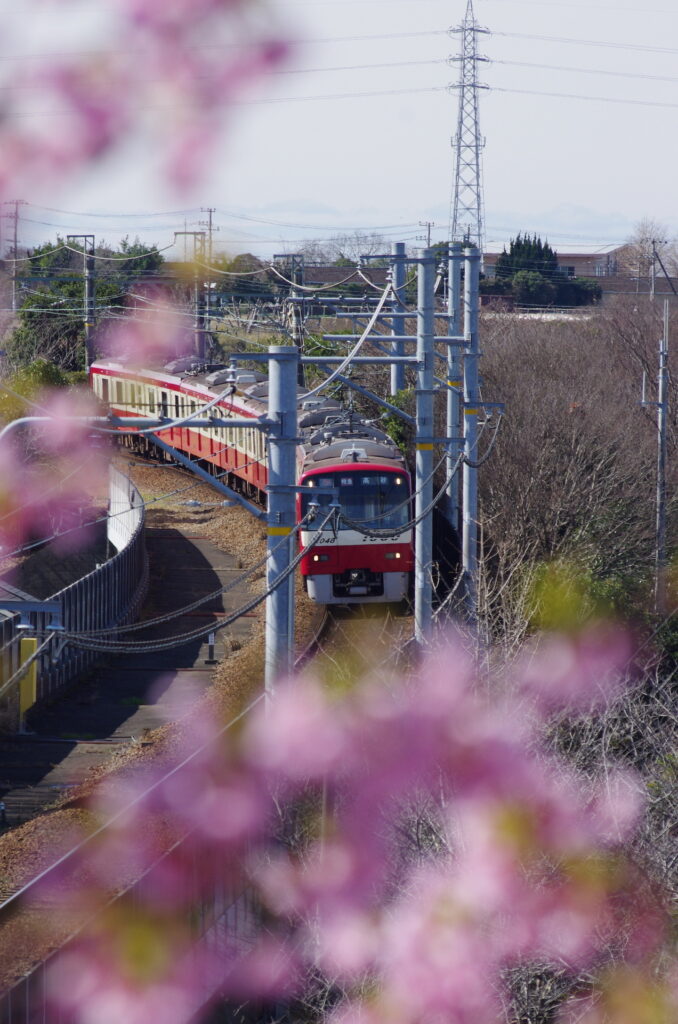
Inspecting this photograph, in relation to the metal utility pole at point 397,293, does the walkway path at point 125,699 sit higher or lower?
lower

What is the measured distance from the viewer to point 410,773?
30.3 feet

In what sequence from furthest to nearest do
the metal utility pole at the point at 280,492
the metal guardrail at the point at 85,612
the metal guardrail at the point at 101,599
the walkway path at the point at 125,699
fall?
the metal guardrail at the point at 101,599
the metal guardrail at the point at 85,612
the walkway path at the point at 125,699
the metal utility pole at the point at 280,492

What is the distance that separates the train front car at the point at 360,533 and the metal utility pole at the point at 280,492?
680cm

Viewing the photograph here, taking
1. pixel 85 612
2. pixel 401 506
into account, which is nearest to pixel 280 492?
pixel 401 506

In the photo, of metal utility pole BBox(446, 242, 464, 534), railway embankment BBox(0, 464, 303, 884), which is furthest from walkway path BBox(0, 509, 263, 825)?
metal utility pole BBox(446, 242, 464, 534)

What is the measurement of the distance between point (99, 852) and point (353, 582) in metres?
7.77

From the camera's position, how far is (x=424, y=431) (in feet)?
46.2

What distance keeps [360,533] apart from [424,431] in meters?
2.94

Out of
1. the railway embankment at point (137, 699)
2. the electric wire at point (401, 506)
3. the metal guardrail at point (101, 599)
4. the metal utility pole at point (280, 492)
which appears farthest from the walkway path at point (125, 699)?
the metal utility pole at point (280, 492)

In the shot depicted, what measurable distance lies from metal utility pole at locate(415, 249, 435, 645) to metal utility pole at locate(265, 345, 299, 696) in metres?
3.67

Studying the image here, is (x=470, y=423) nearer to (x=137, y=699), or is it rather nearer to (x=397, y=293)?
(x=397, y=293)

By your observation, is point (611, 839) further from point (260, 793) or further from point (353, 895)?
point (260, 793)

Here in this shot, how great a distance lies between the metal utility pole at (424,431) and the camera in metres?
13.6

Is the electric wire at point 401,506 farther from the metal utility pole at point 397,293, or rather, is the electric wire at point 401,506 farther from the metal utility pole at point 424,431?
the metal utility pole at point 397,293
